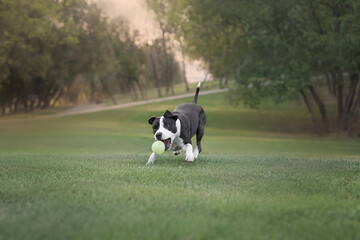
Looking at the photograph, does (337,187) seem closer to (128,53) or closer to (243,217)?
(243,217)

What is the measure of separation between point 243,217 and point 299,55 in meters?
24.8

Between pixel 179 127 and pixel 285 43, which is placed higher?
pixel 285 43

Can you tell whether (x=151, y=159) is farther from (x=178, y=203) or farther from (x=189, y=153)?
(x=178, y=203)

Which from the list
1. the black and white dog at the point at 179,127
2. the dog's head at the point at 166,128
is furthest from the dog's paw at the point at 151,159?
the dog's head at the point at 166,128

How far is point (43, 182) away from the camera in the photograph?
21.0 feet

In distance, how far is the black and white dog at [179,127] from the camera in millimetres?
8531

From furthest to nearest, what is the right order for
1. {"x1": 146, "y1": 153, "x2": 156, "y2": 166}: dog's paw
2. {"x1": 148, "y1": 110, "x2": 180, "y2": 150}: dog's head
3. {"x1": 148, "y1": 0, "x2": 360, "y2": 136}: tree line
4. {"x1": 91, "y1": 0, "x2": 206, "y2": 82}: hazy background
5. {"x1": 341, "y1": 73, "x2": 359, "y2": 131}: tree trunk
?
{"x1": 91, "y1": 0, "x2": 206, "y2": 82}: hazy background
{"x1": 341, "y1": 73, "x2": 359, "y2": 131}: tree trunk
{"x1": 148, "y1": 0, "x2": 360, "y2": 136}: tree line
{"x1": 146, "y1": 153, "x2": 156, "y2": 166}: dog's paw
{"x1": 148, "y1": 110, "x2": 180, "y2": 150}: dog's head

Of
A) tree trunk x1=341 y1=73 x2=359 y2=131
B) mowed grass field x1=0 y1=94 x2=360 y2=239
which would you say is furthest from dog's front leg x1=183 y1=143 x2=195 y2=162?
tree trunk x1=341 y1=73 x2=359 y2=131

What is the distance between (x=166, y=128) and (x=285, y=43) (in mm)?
20362

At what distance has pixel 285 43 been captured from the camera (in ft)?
88.3

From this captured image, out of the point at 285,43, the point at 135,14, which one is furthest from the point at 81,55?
the point at 285,43

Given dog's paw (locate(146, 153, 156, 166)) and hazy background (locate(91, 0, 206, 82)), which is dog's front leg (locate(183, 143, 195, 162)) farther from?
hazy background (locate(91, 0, 206, 82))

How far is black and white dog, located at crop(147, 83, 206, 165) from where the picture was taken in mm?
8531

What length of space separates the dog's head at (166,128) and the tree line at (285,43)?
17.7 metres
